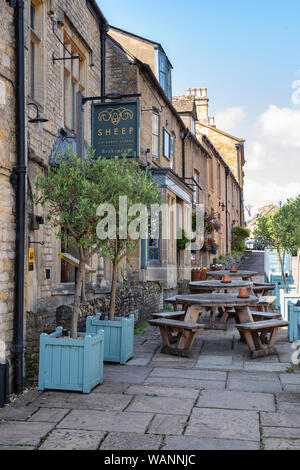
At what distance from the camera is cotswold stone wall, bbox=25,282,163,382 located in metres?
6.02

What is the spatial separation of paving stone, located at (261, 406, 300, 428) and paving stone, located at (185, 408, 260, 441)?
9cm

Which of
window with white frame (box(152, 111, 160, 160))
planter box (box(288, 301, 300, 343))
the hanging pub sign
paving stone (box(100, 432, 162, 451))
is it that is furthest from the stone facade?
window with white frame (box(152, 111, 160, 160))

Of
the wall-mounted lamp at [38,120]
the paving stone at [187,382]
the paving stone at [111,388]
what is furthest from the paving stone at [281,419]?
the wall-mounted lamp at [38,120]

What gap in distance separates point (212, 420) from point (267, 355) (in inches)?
126

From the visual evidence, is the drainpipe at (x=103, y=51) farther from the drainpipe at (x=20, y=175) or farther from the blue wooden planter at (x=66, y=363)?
the blue wooden planter at (x=66, y=363)

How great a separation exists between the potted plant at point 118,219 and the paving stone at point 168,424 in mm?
2138

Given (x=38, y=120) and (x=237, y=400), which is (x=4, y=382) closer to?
(x=237, y=400)

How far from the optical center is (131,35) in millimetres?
15812

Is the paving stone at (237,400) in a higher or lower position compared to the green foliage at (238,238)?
lower

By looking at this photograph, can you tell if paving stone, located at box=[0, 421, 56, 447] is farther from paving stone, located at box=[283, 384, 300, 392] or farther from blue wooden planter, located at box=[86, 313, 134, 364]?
paving stone, located at box=[283, 384, 300, 392]

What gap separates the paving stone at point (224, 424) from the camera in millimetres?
4062

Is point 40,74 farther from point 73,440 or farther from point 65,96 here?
point 73,440

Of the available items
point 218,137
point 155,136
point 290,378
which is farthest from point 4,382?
point 218,137
